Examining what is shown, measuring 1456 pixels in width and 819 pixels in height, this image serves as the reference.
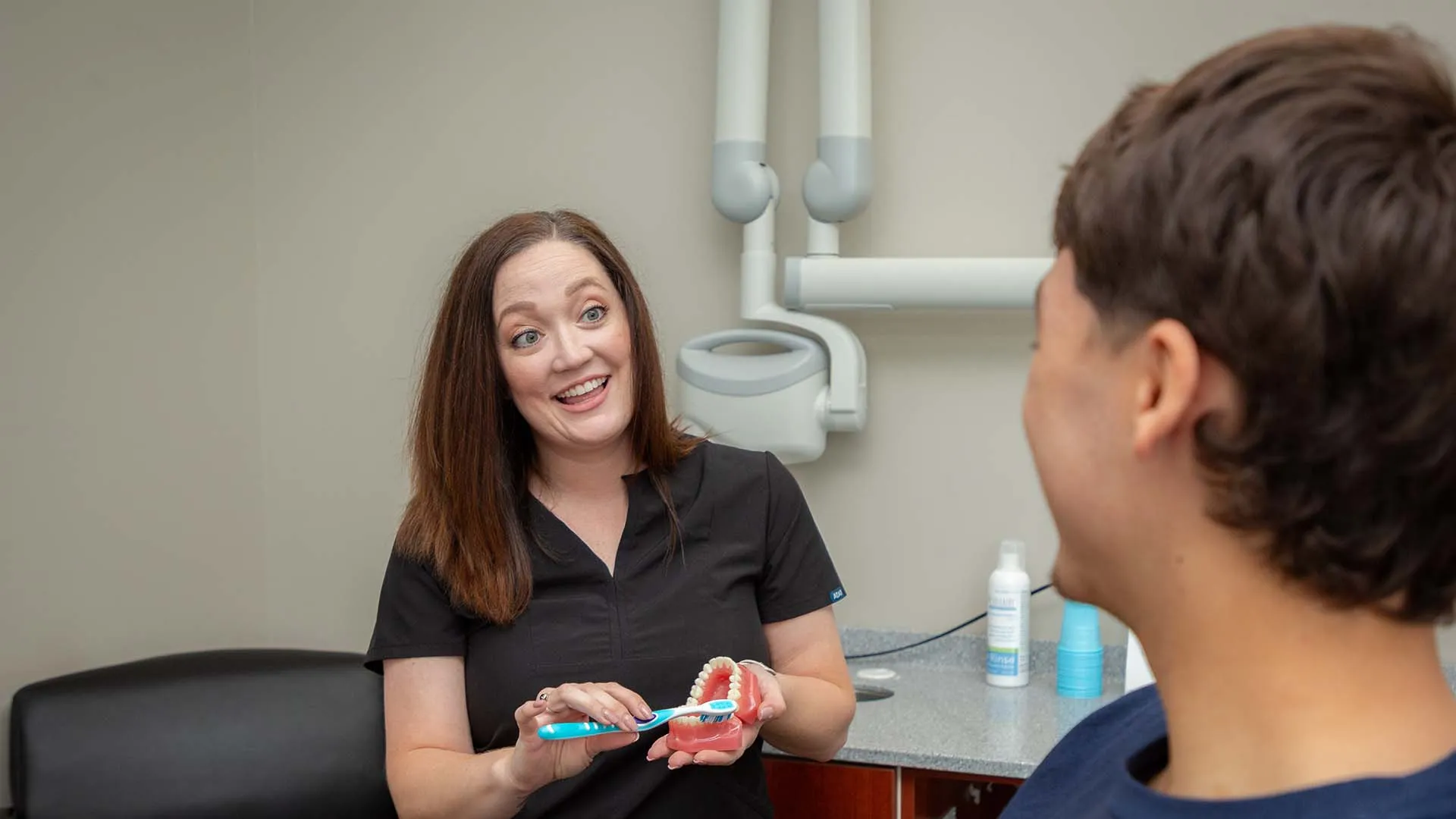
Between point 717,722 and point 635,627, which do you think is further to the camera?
point 635,627

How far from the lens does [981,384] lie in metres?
2.31

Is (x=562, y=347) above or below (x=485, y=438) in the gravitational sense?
above

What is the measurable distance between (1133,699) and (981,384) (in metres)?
1.44

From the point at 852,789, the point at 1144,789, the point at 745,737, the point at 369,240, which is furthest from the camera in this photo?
the point at 369,240

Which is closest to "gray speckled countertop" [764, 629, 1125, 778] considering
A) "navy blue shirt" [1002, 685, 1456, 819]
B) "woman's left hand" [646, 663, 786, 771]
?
→ "woman's left hand" [646, 663, 786, 771]

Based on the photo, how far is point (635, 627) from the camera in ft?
5.36

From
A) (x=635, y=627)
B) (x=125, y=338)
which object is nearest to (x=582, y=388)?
(x=635, y=627)

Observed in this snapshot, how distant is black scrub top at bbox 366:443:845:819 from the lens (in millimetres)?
1618

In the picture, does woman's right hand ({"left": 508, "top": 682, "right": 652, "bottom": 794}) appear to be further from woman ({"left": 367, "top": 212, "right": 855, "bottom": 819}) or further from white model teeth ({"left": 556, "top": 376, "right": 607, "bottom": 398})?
white model teeth ({"left": 556, "top": 376, "right": 607, "bottom": 398})

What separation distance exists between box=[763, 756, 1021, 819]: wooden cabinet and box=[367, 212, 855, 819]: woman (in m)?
0.14

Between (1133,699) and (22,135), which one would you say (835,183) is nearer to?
(22,135)

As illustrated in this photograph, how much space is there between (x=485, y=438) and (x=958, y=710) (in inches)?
33.9

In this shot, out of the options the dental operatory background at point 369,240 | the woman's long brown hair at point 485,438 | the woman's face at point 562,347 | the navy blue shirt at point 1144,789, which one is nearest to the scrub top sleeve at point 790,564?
the woman's long brown hair at point 485,438

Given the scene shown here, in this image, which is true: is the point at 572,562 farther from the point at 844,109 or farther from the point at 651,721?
the point at 844,109
